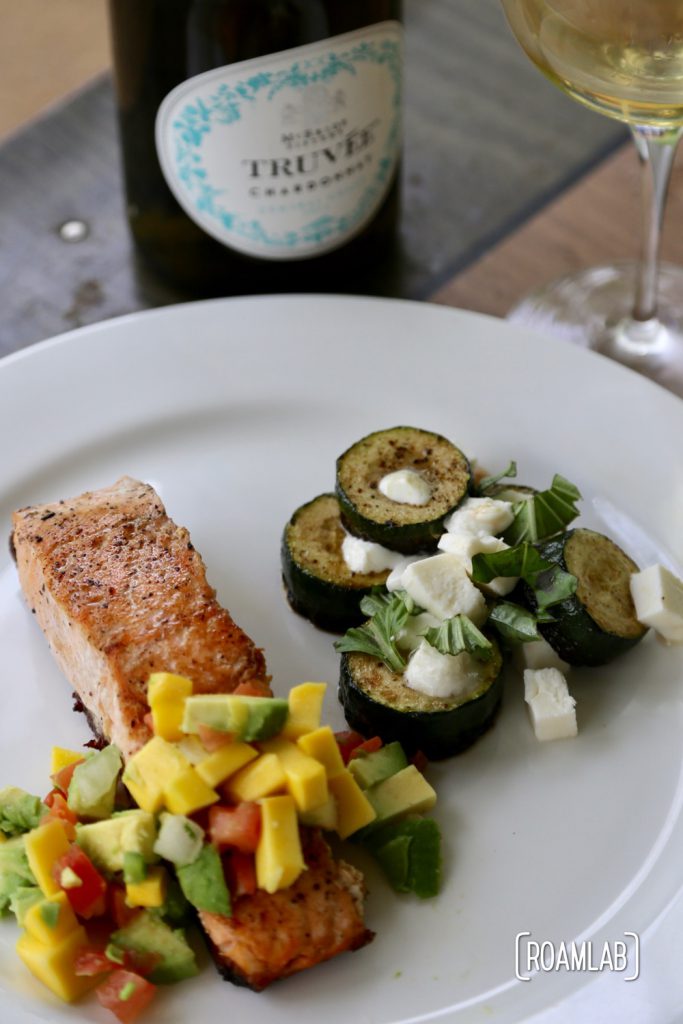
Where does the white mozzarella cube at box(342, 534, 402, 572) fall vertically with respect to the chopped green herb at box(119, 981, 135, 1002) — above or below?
above

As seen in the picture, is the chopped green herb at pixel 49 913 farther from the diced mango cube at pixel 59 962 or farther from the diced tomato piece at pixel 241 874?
the diced tomato piece at pixel 241 874

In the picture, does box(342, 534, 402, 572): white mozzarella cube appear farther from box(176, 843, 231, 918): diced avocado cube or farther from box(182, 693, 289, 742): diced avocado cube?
box(176, 843, 231, 918): diced avocado cube

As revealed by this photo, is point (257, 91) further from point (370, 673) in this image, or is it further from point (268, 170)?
point (370, 673)

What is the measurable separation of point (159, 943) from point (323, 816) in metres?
0.27

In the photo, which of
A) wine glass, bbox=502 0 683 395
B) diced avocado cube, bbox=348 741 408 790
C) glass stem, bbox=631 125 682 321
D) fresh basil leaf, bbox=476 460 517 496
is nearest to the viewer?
diced avocado cube, bbox=348 741 408 790

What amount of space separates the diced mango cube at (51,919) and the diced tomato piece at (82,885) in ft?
0.04

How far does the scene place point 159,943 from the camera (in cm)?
171

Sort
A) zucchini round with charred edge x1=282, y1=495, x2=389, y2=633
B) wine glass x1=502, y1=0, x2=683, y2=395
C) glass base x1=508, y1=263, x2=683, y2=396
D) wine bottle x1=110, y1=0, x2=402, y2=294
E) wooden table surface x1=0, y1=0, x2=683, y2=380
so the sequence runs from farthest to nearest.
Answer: wooden table surface x1=0, y1=0, x2=683, y2=380
glass base x1=508, y1=263, x2=683, y2=396
wine bottle x1=110, y1=0, x2=402, y2=294
zucchini round with charred edge x1=282, y1=495, x2=389, y2=633
wine glass x1=502, y1=0, x2=683, y2=395

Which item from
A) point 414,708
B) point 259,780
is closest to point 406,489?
point 414,708

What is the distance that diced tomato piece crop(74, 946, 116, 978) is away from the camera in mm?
1676

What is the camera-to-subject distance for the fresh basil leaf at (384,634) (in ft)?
6.39

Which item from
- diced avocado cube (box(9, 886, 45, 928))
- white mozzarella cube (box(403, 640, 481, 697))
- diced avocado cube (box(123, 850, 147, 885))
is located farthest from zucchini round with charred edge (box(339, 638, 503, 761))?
diced avocado cube (box(9, 886, 45, 928))

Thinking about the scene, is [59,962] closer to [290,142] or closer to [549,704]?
[549,704]

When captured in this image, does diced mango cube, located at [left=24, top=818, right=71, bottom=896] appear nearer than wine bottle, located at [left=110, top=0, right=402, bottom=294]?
Yes
